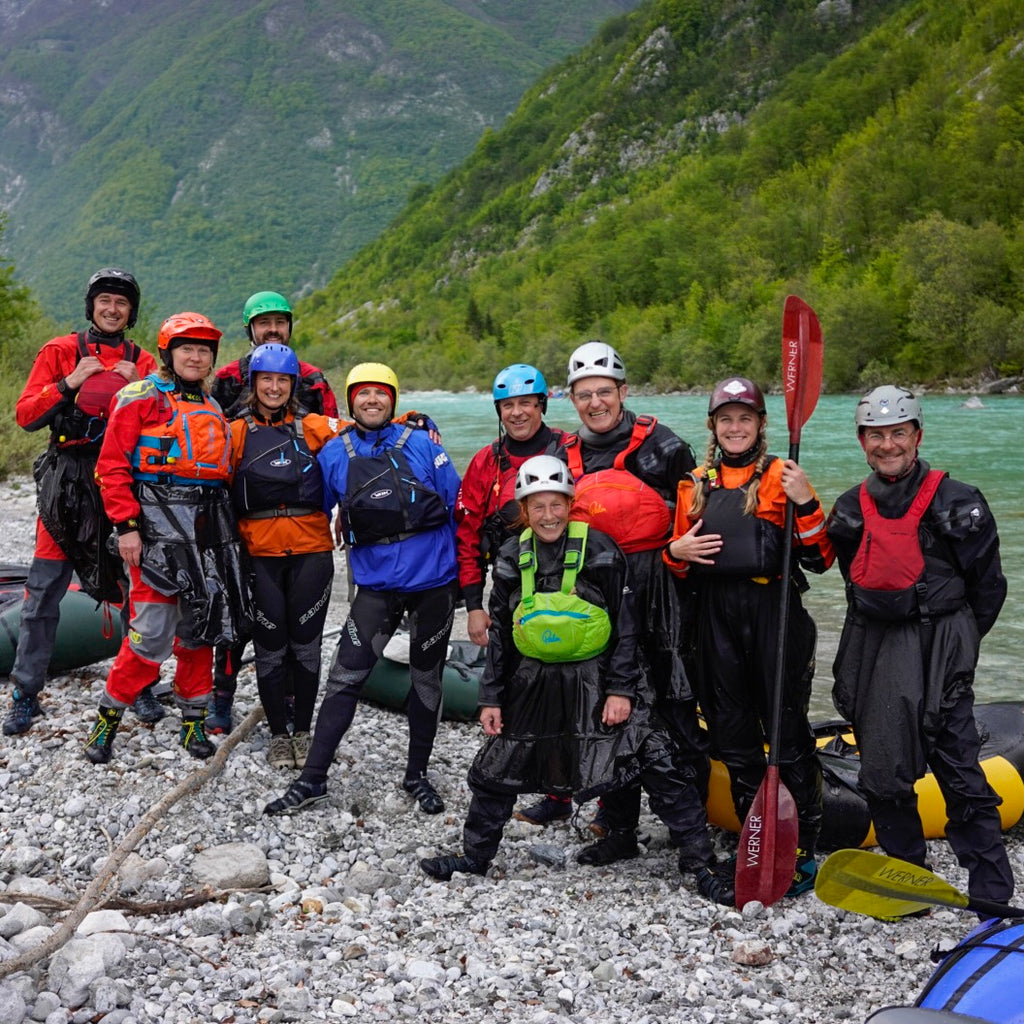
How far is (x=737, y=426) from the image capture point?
12.9ft

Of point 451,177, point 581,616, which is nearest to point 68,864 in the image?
point 581,616

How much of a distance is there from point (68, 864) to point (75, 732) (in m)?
1.26

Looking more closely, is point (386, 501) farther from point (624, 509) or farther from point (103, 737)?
point (103, 737)

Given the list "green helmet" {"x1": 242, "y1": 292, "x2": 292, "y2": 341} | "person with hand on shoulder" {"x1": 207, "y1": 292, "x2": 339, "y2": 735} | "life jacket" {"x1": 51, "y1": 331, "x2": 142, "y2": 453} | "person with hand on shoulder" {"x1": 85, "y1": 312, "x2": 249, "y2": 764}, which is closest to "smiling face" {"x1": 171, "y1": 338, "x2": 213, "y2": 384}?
"person with hand on shoulder" {"x1": 85, "y1": 312, "x2": 249, "y2": 764}

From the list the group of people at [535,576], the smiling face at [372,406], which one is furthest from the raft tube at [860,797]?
the smiling face at [372,406]

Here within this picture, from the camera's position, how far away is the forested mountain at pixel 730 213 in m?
44.4

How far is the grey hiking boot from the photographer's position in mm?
5203

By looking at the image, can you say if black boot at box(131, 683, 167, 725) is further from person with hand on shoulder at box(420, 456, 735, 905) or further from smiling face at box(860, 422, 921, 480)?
smiling face at box(860, 422, 921, 480)

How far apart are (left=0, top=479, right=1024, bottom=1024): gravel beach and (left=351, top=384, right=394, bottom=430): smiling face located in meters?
1.91

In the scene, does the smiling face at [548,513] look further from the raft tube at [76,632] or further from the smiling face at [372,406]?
the raft tube at [76,632]

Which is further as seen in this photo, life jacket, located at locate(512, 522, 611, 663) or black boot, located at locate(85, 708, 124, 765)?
black boot, located at locate(85, 708, 124, 765)

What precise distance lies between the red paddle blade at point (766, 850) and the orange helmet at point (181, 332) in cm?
332

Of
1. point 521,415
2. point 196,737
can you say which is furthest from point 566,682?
point 196,737

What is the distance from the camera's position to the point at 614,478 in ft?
13.7
